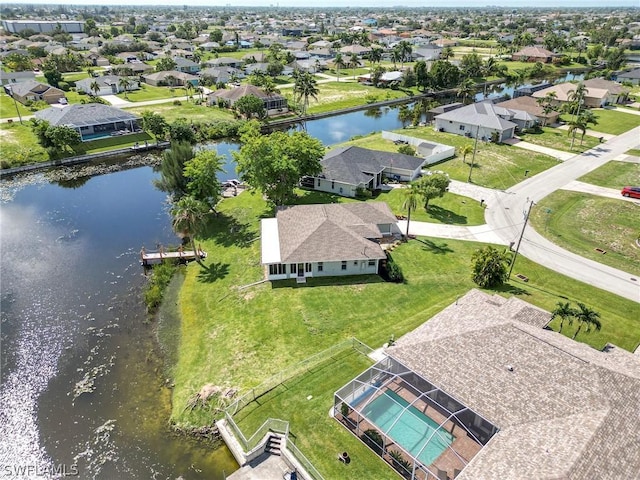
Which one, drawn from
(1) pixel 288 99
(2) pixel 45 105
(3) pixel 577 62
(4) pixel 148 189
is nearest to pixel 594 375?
(4) pixel 148 189

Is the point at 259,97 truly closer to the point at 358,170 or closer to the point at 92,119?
the point at 92,119

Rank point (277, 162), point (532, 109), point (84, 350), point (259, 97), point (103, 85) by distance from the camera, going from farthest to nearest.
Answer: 1. point (103, 85)
2. point (259, 97)
3. point (532, 109)
4. point (277, 162)
5. point (84, 350)

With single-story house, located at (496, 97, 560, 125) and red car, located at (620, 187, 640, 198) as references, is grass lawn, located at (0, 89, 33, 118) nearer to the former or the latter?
single-story house, located at (496, 97, 560, 125)

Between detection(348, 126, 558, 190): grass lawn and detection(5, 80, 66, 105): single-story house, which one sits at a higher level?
detection(5, 80, 66, 105): single-story house

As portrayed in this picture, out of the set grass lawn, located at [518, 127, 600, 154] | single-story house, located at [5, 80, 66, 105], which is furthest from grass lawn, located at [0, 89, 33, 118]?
grass lawn, located at [518, 127, 600, 154]

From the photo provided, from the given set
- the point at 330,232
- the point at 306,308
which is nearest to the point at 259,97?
the point at 330,232
